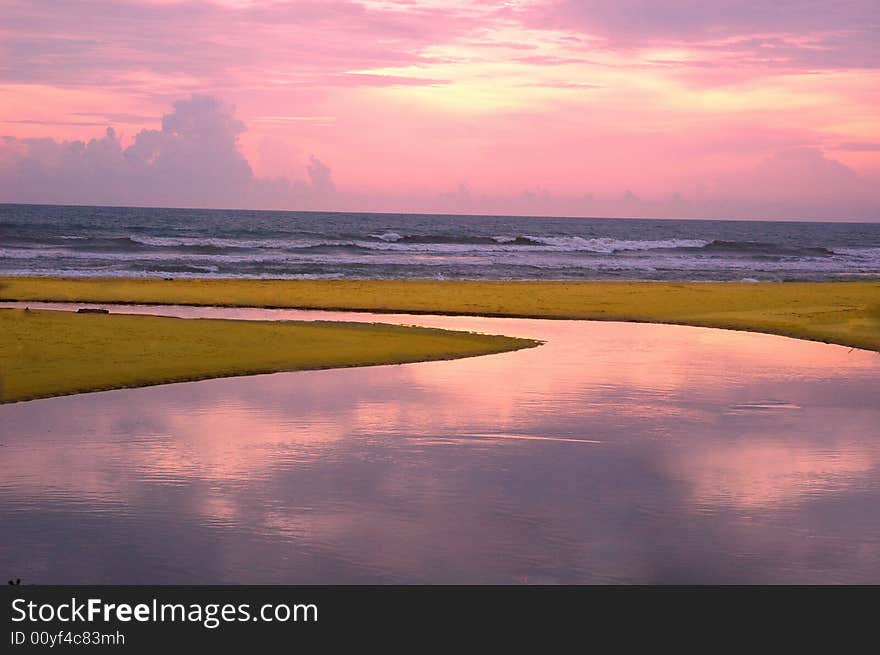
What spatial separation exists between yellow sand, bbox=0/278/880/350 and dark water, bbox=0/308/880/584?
33.5ft

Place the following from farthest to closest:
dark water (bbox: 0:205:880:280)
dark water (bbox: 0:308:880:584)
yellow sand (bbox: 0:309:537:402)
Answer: dark water (bbox: 0:205:880:280), yellow sand (bbox: 0:309:537:402), dark water (bbox: 0:308:880:584)

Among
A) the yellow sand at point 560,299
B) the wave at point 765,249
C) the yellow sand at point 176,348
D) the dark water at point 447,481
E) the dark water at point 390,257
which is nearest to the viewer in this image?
the dark water at point 447,481

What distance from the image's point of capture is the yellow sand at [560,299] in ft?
84.4

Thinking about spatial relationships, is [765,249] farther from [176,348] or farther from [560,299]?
[176,348]

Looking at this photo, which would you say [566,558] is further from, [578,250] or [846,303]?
[578,250]

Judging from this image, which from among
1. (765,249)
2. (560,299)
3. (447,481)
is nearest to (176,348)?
(447,481)

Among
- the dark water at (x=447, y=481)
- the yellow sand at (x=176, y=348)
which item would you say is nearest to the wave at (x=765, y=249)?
the yellow sand at (x=176, y=348)

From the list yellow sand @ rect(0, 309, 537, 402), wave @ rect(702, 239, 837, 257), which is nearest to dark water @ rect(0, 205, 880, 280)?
wave @ rect(702, 239, 837, 257)

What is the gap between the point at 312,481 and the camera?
31.3 feet

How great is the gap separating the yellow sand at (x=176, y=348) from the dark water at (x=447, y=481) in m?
0.97

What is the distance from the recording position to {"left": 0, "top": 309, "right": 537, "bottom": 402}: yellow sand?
15383 millimetres

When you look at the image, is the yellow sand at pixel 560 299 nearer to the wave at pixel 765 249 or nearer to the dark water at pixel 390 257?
the dark water at pixel 390 257

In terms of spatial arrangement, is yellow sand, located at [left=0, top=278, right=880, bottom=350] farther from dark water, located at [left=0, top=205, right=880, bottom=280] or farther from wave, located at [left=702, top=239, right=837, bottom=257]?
wave, located at [left=702, top=239, right=837, bottom=257]

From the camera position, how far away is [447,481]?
966 centimetres
